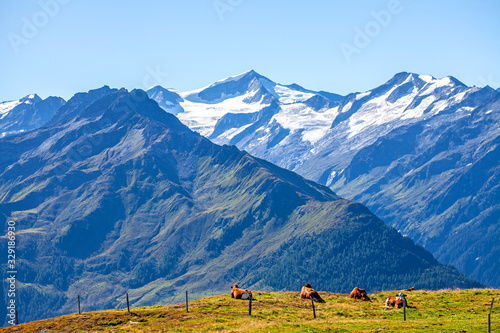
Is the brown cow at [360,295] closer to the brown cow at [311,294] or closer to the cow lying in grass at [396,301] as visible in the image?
the brown cow at [311,294]

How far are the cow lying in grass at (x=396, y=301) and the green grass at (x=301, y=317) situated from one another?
3.62 ft

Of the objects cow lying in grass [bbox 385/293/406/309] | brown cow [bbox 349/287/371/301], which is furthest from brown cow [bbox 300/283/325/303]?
cow lying in grass [bbox 385/293/406/309]

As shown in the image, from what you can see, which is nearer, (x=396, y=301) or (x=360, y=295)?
(x=396, y=301)

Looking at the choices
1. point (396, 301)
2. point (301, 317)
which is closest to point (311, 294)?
point (301, 317)

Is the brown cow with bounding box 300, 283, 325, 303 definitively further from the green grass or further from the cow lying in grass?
the cow lying in grass

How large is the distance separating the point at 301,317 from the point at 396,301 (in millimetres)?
12584

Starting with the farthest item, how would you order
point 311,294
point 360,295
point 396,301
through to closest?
point 311,294 < point 360,295 < point 396,301

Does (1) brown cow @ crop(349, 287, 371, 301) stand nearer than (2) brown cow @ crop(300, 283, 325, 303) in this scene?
Yes

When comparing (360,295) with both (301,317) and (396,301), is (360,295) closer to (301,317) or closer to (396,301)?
(396,301)

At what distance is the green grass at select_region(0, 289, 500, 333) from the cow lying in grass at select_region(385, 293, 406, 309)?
43.5 inches

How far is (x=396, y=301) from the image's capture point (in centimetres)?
7775

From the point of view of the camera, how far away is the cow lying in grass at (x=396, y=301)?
7679cm

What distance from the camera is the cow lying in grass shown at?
252 feet

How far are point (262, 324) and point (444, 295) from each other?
93.4 feet
